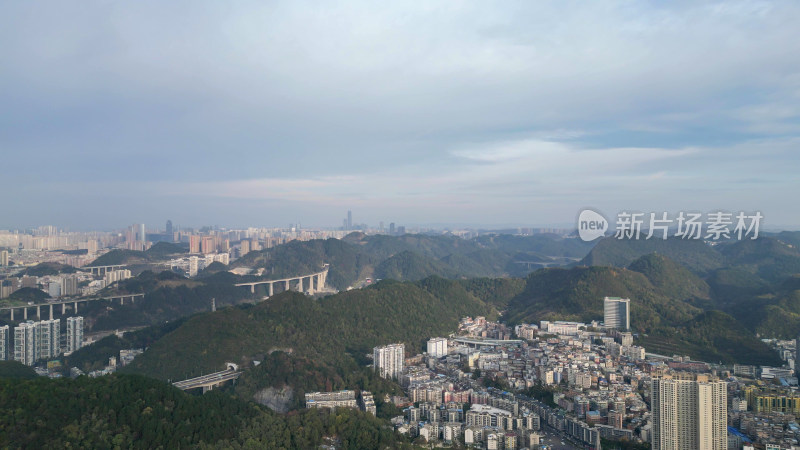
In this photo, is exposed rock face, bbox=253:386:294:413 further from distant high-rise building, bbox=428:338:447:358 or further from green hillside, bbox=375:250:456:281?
green hillside, bbox=375:250:456:281

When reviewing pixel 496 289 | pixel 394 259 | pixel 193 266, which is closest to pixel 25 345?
pixel 496 289

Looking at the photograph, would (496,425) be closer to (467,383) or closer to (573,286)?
(467,383)

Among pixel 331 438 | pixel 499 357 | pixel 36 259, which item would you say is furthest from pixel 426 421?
pixel 36 259

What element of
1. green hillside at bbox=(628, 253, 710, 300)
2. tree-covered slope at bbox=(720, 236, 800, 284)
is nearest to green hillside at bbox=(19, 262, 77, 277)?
green hillside at bbox=(628, 253, 710, 300)

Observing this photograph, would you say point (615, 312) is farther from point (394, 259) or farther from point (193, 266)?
point (193, 266)

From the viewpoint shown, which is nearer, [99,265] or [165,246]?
[99,265]

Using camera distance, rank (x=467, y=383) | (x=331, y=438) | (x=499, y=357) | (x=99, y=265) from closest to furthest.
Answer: (x=331, y=438), (x=467, y=383), (x=499, y=357), (x=99, y=265)

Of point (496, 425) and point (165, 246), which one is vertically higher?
point (165, 246)

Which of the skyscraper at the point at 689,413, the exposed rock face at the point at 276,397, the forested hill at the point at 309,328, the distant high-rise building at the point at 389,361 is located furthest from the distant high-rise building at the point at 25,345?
the skyscraper at the point at 689,413

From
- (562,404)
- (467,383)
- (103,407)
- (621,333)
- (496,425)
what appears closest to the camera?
(103,407)
